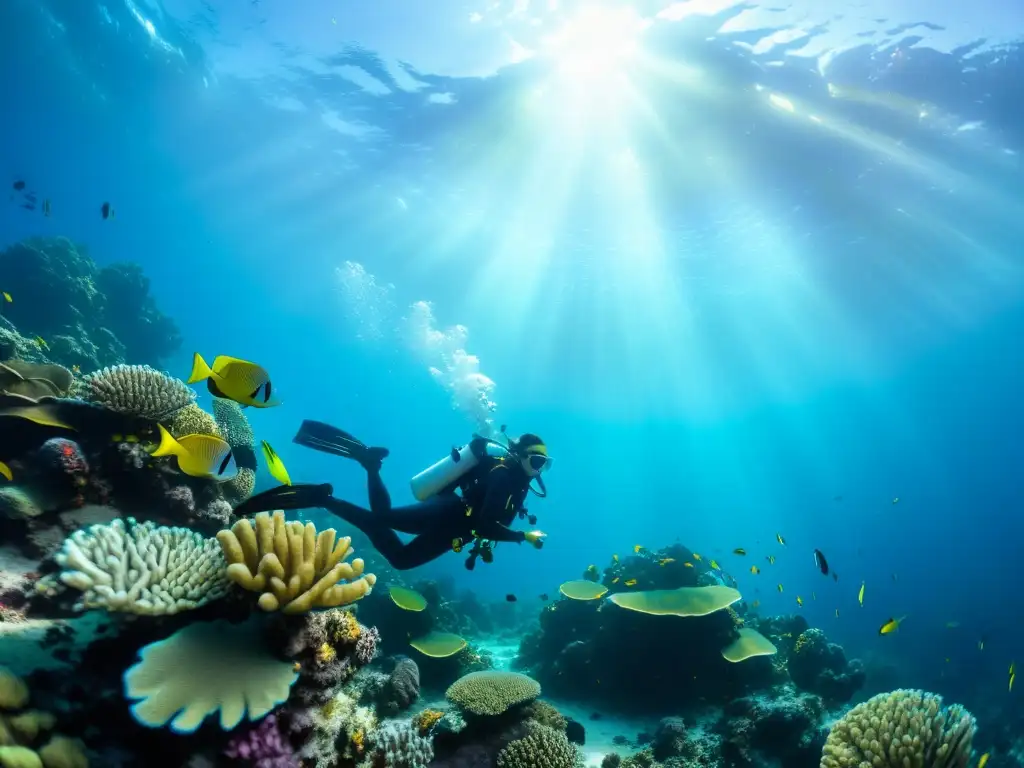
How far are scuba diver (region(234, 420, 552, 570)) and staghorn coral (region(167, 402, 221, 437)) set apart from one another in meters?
1.63

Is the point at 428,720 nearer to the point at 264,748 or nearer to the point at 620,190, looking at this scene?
the point at 264,748

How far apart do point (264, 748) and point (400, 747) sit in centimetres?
171

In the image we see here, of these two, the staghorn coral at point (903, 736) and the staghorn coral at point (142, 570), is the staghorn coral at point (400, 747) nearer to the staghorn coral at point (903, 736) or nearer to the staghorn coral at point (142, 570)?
the staghorn coral at point (142, 570)

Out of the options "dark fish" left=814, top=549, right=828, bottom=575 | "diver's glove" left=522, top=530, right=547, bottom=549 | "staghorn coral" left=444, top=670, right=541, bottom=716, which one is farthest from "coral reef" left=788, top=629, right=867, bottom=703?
"diver's glove" left=522, top=530, right=547, bottom=549

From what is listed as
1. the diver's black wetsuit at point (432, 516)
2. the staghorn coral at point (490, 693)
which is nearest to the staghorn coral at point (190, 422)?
the diver's black wetsuit at point (432, 516)

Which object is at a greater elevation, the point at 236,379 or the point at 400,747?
the point at 236,379

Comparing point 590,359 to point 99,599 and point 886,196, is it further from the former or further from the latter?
point 99,599

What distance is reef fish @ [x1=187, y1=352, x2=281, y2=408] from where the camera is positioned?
3.05 meters

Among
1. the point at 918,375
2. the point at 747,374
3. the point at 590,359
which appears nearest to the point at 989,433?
the point at 918,375

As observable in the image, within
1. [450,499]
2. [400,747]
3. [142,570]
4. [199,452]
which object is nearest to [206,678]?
[142,570]

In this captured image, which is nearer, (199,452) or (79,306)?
(199,452)

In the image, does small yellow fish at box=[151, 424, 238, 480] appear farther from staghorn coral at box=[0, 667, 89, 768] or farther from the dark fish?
the dark fish

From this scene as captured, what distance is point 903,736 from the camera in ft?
13.4

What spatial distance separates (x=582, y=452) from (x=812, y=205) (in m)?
120
